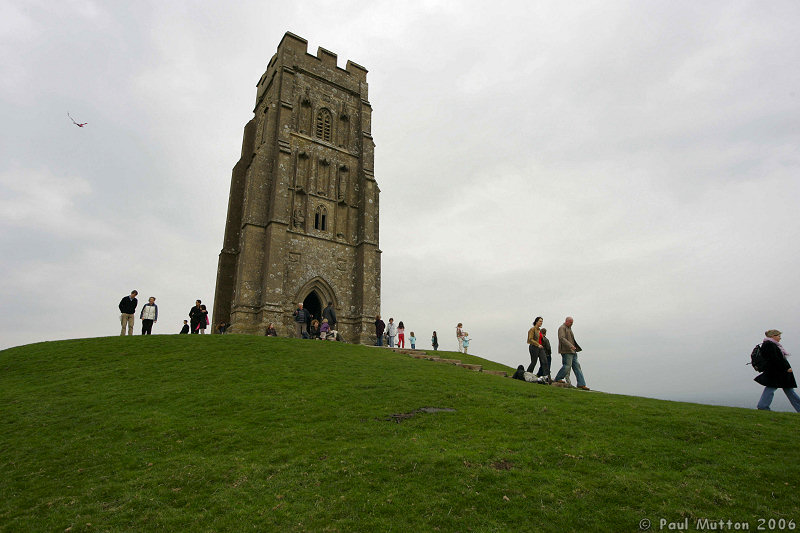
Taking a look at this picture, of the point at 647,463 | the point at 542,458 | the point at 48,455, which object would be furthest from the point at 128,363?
the point at 647,463

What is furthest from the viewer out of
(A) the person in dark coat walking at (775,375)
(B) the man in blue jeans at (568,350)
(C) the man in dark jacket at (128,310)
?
(C) the man in dark jacket at (128,310)

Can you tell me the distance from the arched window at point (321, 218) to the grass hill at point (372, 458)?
20693 mm

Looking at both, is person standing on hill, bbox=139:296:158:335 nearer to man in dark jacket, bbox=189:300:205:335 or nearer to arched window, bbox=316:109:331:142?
man in dark jacket, bbox=189:300:205:335

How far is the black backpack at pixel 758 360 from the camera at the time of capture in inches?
448

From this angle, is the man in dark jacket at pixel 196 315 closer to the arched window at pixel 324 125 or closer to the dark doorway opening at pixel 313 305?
the dark doorway opening at pixel 313 305

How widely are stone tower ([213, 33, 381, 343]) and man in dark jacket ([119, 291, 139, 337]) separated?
7141 mm

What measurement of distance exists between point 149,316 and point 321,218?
1522cm

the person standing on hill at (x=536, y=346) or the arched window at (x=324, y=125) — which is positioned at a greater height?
the arched window at (x=324, y=125)

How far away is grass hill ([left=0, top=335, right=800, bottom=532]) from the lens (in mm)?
6477

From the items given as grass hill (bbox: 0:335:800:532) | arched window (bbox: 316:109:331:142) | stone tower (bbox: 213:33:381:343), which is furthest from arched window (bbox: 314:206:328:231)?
grass hill (bbox: 0:335:800:532)

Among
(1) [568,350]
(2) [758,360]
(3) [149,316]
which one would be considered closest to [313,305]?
(3) [149,316]

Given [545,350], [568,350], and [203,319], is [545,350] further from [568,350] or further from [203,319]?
[203,319]

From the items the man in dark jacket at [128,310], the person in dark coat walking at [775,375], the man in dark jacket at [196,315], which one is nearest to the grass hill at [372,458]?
the person in dark coat walking at [775,375]

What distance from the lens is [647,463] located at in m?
7.65
